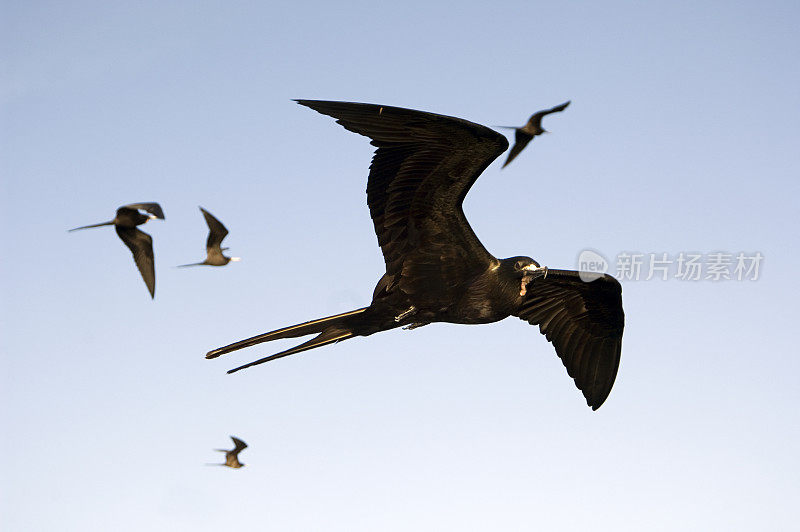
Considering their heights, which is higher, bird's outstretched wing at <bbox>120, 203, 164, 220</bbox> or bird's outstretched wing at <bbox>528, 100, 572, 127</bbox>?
bird's outstretched wing at <bbox>528, 100, 572, 127</bbox>

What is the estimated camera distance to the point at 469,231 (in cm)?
689

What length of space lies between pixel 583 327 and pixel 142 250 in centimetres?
470

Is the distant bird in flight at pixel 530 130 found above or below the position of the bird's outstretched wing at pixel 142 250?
above

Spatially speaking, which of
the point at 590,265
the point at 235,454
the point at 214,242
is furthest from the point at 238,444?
the point at 590,265

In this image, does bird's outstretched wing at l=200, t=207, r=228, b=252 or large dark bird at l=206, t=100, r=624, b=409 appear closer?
large dark bird at l=206, t=100, r=624, b=409

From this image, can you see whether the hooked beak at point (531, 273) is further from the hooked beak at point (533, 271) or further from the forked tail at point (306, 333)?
the forked tail at point (306, 333)

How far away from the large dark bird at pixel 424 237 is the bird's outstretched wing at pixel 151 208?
1637 mm

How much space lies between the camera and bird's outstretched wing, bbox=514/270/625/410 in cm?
843

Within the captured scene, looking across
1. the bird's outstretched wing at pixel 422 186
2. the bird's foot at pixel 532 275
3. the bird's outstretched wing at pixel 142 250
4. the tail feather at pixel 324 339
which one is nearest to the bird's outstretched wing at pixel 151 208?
the bird's outstretched wing at pixel 142 250

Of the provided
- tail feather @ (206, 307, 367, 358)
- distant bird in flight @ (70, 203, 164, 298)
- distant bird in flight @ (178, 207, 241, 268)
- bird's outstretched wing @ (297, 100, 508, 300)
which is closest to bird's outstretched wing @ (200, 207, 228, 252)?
distant bird in flight @ (178, 207, 241, 268)

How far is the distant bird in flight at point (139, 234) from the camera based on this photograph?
7684mm

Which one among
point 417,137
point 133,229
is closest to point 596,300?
point 417,137

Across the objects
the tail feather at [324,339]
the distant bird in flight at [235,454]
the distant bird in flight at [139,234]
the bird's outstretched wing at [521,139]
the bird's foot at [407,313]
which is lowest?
the distant bird in flight at [235,454]

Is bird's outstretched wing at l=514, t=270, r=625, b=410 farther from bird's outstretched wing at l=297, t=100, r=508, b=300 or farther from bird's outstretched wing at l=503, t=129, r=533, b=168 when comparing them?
bird's outstretched wing at l=297, t=100, r=508, b=300
